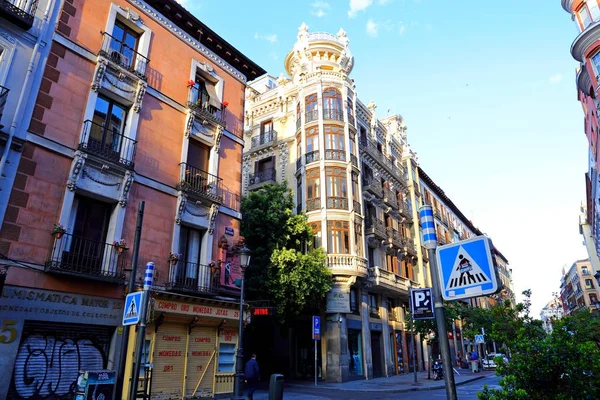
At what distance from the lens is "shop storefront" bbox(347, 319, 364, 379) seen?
79.5 feet

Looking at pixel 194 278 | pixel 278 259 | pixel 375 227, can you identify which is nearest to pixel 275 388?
pixel 194 278

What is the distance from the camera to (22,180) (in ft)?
34.8

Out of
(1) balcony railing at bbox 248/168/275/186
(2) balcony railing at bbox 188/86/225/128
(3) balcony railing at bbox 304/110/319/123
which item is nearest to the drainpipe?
(2) balcony railing at bbox 188/86/225/128

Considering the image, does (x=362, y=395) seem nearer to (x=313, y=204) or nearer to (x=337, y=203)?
(x=337, y=203)

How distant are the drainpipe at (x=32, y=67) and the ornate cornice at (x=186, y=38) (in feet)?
11.0

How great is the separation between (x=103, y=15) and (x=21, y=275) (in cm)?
951

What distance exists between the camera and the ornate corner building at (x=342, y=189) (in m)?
24.5

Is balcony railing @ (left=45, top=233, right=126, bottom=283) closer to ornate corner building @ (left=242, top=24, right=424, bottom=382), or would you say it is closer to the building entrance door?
ornate corner building @ (left=242, top=24, right=424, bottom=382)

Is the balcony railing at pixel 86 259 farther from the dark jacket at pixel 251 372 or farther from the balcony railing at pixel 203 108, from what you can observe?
the balcony railing at pixel 203 108

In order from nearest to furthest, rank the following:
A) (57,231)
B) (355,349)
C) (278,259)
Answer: (57,231) → (278,259) → (355,349)

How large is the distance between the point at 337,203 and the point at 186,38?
1371 cm

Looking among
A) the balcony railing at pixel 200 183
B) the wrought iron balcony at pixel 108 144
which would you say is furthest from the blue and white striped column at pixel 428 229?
the balcony railing at pixel 200 183

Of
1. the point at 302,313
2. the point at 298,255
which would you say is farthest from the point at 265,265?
the point at 302,313

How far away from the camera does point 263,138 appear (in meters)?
31.5
